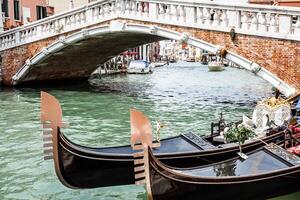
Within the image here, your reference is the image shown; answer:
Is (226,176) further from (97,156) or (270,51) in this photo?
(270,51)

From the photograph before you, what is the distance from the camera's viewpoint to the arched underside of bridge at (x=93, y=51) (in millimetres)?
5245

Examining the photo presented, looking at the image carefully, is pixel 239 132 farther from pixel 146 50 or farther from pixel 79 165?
pixel 146 50

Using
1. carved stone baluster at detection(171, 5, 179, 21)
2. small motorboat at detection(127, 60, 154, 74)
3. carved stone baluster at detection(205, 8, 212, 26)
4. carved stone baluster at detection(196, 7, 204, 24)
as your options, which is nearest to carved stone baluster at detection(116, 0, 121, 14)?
carved stone baluster at detection(171, 5, 179, 21)

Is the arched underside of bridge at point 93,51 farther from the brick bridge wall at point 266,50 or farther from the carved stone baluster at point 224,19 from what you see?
the carved stone baluster at point 224,19

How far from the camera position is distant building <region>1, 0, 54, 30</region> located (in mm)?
9492

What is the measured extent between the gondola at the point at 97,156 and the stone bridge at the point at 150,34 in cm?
212

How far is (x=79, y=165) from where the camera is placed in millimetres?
2504

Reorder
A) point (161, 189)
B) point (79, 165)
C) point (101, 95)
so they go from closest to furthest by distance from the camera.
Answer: point (161, 189), point (79, 165), point (101, 95)

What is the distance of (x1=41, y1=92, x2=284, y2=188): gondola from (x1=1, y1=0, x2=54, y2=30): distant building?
7.13m

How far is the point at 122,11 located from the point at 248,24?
1.95 m

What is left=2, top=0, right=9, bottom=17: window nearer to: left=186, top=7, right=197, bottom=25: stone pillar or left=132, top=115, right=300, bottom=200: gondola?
left=186, top=7, right=197, bottom=25: stone pillar

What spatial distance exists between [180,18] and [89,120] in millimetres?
1593

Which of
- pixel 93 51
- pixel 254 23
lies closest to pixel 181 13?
pixel 254 23

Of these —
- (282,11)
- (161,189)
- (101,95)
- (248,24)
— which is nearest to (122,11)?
(101,95)
